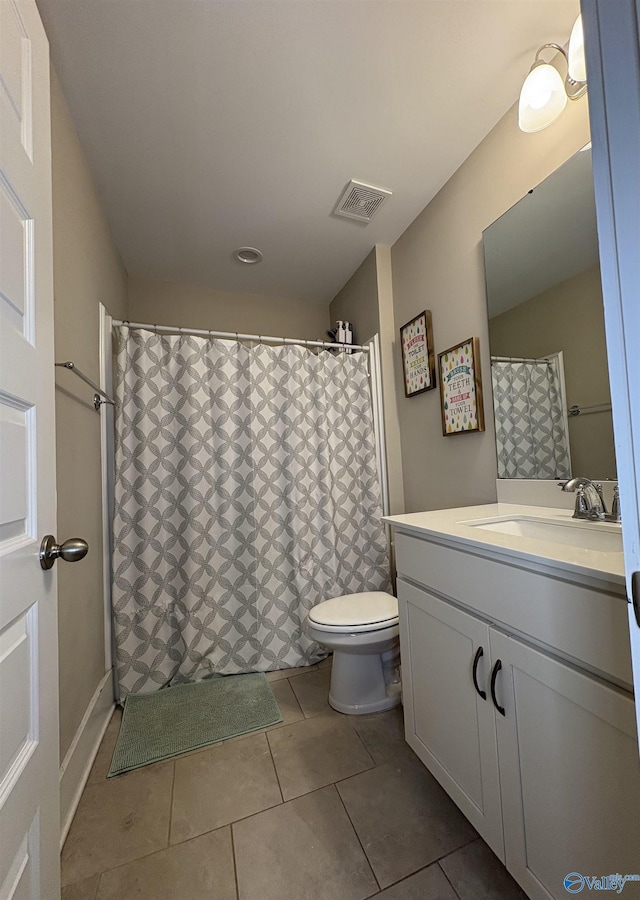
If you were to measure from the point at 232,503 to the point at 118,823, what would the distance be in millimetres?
1166

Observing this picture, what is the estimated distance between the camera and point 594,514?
102cm

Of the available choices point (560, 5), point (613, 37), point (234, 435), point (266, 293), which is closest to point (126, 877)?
point (234, 435)

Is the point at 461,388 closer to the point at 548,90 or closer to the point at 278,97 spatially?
the point at 548,90

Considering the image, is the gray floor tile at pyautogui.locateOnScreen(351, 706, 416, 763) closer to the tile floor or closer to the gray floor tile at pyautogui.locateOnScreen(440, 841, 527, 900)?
the tile floor

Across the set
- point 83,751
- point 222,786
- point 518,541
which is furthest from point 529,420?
point 83,751

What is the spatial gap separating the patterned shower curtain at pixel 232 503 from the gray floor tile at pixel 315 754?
48cm

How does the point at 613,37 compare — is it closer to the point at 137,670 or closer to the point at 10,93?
the point at 10,93

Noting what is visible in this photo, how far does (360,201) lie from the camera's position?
1.76 metres

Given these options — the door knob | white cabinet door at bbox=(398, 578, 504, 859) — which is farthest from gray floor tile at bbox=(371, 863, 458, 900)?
the door knob

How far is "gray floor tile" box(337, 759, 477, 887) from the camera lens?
938 mm

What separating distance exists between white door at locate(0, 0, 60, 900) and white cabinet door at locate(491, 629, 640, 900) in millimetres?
874

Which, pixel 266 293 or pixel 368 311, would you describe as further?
pixel 266 293

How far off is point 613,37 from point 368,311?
1904 millimetres

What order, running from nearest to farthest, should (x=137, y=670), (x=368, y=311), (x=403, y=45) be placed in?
(x=403, y=45), (x=137, y=670), (x=368, y=311)
